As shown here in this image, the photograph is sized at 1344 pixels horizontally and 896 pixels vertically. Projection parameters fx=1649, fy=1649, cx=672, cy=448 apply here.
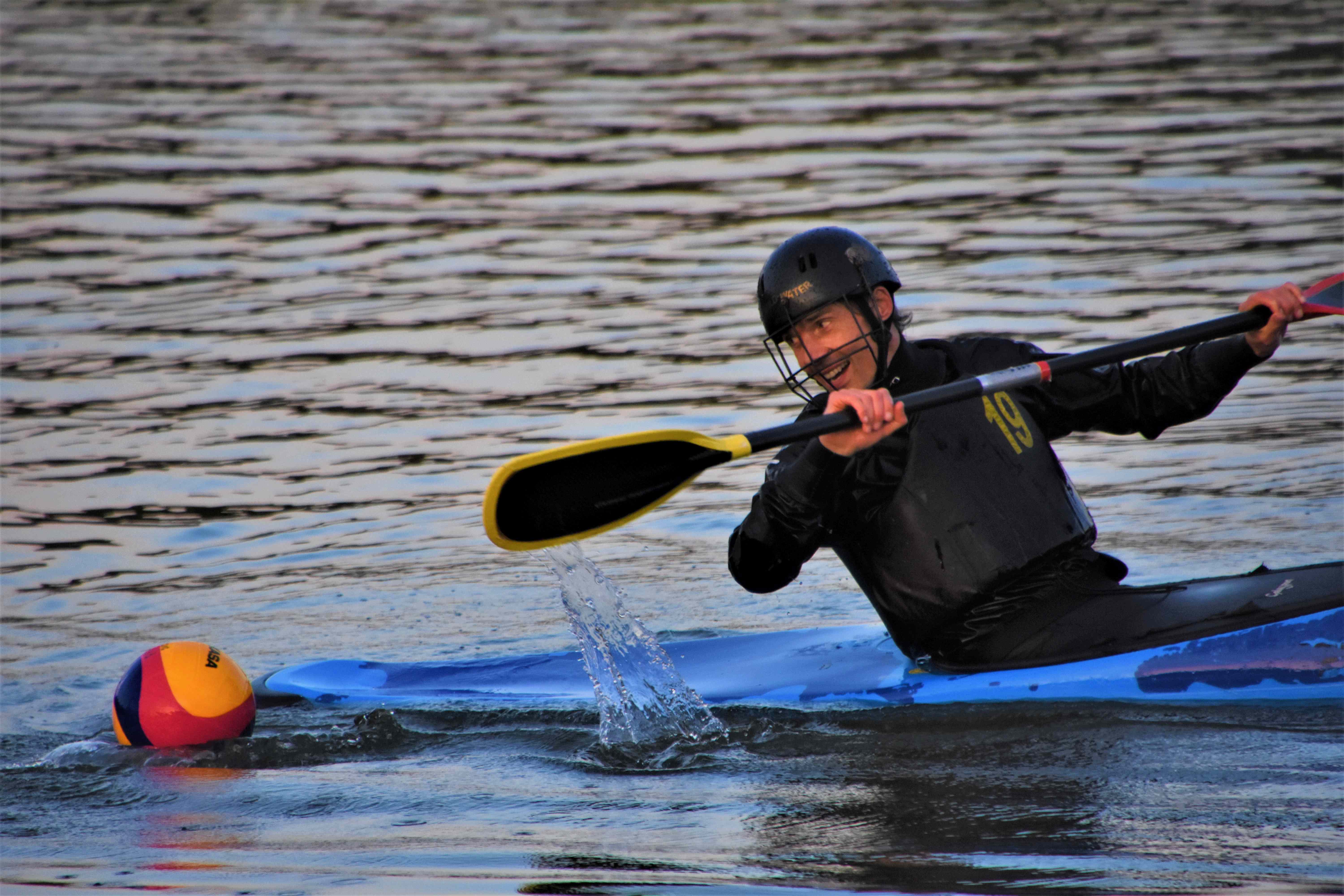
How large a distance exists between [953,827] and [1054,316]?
21.5 feet

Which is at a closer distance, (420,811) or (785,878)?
(785,878)

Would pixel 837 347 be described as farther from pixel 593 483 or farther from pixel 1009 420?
pixel 593 483

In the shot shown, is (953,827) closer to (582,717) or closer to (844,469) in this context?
(844,469)

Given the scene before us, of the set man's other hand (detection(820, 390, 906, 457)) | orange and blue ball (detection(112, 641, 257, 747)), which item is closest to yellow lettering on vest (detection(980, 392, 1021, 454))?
man's other hand (detection(820, 390, 906, 457))

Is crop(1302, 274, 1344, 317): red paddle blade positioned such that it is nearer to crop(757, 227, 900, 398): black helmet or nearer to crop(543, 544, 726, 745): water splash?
crop(757, 227, 900, 398): black helmet

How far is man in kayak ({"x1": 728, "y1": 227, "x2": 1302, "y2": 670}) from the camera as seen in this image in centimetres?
449

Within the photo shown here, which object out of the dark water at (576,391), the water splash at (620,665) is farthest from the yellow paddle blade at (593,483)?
the dark water at (576,391)

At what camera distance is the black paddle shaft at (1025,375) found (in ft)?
13.4

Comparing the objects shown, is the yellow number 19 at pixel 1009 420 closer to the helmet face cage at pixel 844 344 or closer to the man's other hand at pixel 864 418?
the helmet face cage at pixel 844 344

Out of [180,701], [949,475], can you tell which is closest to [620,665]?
[949,475]

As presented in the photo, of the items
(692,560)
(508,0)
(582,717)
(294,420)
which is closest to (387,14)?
(508,0)

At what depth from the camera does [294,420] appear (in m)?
8.94

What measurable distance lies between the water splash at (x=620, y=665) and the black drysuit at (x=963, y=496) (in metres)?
0.58

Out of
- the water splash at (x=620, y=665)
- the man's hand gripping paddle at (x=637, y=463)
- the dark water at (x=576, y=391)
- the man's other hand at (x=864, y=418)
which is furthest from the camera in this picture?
the water splash at (x=620, y=665)
